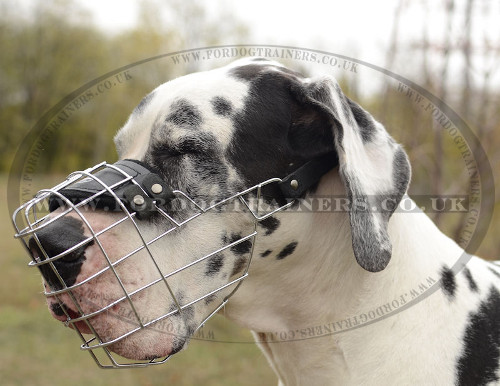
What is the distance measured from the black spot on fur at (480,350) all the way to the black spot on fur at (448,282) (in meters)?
0.10

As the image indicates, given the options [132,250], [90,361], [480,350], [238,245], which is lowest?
[90,361]

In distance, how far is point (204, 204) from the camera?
1.84 m

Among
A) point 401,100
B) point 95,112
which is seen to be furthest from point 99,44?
point 401,100

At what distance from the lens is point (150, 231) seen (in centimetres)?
176

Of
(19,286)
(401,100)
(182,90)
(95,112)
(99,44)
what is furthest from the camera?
(99,44)

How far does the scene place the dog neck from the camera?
197 cm

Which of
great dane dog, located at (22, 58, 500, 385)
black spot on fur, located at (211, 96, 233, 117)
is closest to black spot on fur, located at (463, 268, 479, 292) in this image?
great dane dog, located at (22, 58, 500, 385)

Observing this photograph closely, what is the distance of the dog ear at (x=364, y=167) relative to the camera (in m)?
1.80

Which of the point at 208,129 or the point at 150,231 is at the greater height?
the point at 208,129

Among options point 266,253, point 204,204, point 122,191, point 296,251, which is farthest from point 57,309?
point 296,251

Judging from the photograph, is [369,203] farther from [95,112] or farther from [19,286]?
[95,112]

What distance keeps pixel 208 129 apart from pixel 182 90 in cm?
19

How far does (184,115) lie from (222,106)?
15 centimetres

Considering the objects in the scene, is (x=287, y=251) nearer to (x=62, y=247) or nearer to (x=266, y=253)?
(x=266, y=253)
